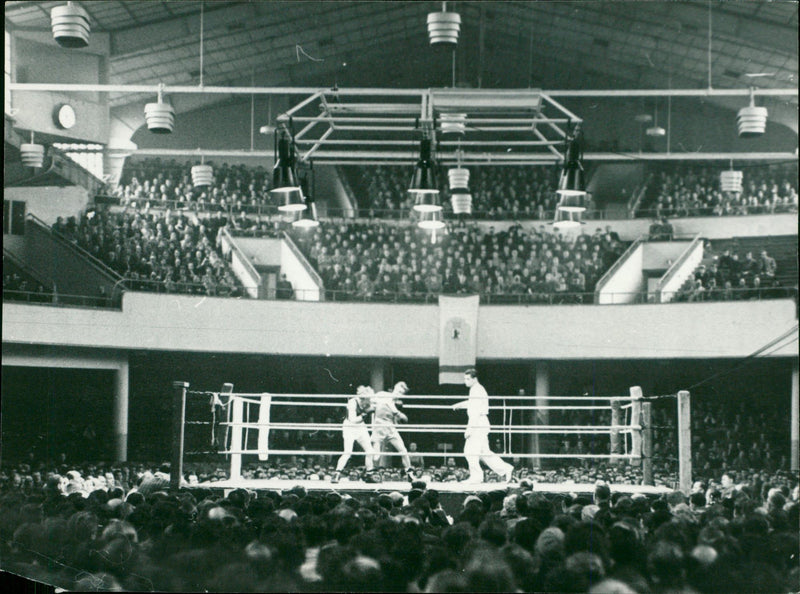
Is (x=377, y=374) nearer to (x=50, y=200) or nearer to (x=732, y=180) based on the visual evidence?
(x=50, y=200)

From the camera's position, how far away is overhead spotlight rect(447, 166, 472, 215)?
1888cm

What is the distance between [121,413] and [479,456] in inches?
437

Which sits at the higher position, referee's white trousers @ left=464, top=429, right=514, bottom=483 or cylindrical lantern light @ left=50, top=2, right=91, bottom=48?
cylindrical lantern light @ left=50, top=2, right=91, bottom=48

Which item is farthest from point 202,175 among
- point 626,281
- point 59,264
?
point 626,281

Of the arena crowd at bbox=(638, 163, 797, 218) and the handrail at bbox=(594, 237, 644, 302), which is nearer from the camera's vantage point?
the handrail at bbox=(594, 237, 644, 302)

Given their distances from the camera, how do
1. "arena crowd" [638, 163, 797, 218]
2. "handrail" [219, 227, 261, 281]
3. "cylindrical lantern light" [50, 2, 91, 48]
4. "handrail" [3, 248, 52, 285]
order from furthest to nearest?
"arena crowd" [638, 163, 797, 218], "handrail" [219, 227, 261, 281], "handrail" [3, 248, 52, 285], "cylindrical lantern light" [50, 2, 91, 48]

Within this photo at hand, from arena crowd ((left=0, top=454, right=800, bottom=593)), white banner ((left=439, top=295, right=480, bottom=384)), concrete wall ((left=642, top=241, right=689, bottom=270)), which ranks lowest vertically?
arena crowd ((left=0, top=454, right=800, bottom=593))

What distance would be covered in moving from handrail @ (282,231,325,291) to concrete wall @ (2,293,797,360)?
1.15 m

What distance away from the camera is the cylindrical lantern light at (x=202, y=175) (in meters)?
21.2

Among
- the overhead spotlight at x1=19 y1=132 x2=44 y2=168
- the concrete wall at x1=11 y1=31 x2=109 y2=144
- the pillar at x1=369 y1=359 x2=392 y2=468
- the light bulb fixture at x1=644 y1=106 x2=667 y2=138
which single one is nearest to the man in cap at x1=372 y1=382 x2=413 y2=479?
the pillar at x1=369 y1=359 x2=392 y2=468

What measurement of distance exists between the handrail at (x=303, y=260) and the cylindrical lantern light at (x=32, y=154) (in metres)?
5.86

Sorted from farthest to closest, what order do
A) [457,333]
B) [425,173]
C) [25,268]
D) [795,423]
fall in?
[457,333]
[25,268]
[795,423]
[425,173]

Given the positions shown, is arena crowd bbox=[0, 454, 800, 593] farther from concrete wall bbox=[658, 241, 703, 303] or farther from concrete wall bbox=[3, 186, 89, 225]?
concrete wall bbox=[658, 241, 703, 303]

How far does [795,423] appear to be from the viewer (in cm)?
1930
